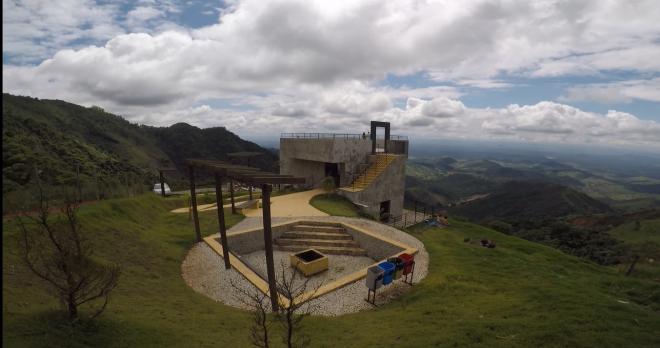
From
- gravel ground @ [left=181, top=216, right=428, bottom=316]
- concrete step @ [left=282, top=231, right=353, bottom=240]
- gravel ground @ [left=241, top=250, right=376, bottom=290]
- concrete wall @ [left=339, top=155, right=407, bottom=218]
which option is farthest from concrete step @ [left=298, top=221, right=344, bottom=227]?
concrete wall @ [left=339, top=155, right=407, bottom=218]

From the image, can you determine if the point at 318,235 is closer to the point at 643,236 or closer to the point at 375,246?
the point at 375,246

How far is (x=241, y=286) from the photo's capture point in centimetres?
1288

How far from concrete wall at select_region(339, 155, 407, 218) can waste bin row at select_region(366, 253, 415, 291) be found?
1416cm

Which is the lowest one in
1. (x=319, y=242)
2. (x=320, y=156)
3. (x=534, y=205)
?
(x=534, y=205)

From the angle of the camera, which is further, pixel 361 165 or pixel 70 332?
pixel 361 165

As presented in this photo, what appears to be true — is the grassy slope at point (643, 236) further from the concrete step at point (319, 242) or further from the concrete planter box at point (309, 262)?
the concrete planter box at point (309, 262)

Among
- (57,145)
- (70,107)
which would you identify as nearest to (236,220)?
(57,145)

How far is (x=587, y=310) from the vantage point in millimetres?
8453

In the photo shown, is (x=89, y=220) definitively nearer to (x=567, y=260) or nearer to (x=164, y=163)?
(x=567, y=260)

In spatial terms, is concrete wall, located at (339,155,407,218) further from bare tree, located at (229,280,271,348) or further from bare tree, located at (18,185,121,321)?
bare tree, located at (18,185,121,321)

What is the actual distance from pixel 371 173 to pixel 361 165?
1563mm

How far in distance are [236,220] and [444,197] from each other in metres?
165

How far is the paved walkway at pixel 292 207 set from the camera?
22438 mm

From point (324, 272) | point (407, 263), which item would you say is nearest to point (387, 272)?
point (407, 263)
